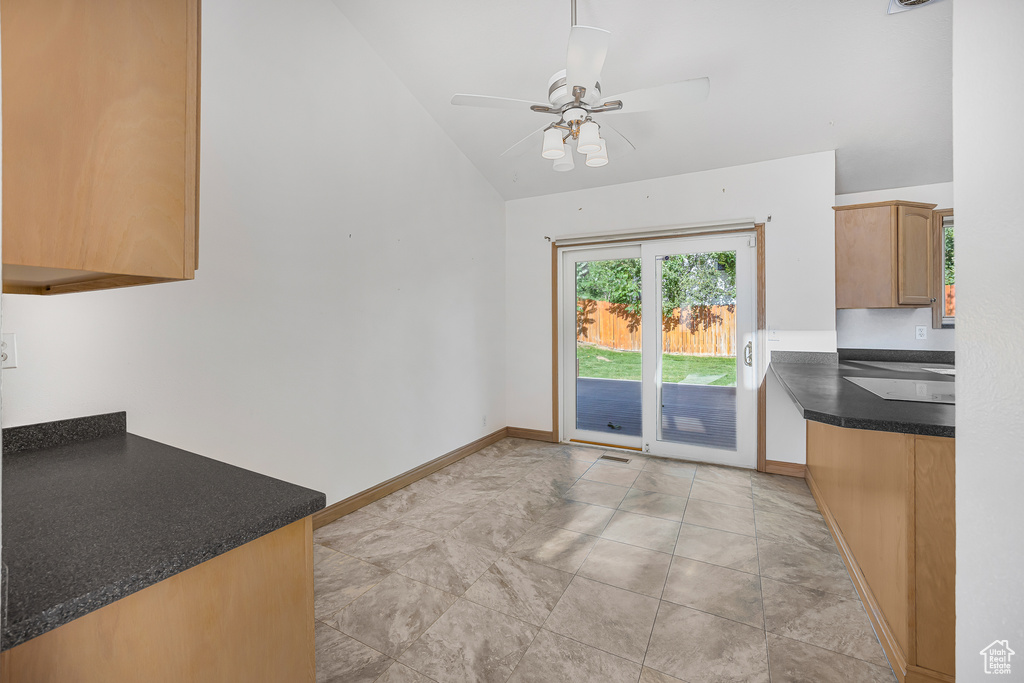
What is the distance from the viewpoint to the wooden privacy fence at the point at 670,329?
3766 millimetres

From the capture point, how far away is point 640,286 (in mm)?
4102

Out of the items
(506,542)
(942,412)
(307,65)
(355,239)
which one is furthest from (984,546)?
(307,65)

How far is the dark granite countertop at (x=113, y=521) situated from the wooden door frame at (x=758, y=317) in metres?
3.36

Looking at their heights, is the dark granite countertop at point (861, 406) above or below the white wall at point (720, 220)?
below

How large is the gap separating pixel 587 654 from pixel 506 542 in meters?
0.87

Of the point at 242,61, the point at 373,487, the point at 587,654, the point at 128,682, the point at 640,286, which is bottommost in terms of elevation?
the point at 587,654

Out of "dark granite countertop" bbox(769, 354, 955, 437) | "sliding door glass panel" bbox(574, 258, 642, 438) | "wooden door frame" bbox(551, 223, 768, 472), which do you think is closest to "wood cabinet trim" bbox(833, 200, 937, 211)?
"wooden door frame" bbox(551, 223, 768, 472)

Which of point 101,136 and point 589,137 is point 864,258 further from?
point 101,136

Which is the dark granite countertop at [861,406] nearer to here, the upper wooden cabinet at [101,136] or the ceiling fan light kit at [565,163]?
the ceiling fan light kit at [565,163]

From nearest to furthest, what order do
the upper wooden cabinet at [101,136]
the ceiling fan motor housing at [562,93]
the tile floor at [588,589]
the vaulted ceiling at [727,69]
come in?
the upper wooden cabinet at [101,136] → the tile floor at [588,589] → the ceiling fan motor housing at [562,93] → the vaulted ceiling at [727,69]

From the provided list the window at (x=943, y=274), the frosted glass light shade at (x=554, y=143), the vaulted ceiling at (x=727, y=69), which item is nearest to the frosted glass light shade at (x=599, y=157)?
the frosted glass light shade at (x=554, y=143)

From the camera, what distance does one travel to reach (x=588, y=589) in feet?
6.79

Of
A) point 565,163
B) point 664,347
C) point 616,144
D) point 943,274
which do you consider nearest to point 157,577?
point 565,163

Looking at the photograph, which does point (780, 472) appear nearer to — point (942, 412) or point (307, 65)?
point (942, 412)
